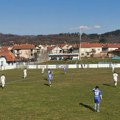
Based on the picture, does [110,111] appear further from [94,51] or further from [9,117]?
[94,51]

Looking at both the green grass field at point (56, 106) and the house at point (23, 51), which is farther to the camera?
the house at point (23, 51)

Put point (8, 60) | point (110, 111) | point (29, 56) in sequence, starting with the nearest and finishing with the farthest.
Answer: point (110, 111) < point (8, 60) < point (29, 56)

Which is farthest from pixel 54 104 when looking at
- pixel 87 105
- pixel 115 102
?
pixel 115 102

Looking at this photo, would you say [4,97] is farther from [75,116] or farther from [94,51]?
[94,51]

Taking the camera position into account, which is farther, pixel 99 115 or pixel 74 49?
pixel 74 49

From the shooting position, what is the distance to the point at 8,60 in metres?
103

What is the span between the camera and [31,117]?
23.0m

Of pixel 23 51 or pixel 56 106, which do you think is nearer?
pixel 56 106

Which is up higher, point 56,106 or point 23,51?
point 23,51

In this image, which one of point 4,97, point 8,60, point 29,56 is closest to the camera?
point 4,97

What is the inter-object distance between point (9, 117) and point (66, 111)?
3822 millimetres

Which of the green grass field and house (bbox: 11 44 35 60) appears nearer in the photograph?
the green grass field

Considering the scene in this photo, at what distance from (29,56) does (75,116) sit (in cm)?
14916

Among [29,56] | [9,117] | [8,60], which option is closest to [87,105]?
[9,117]
